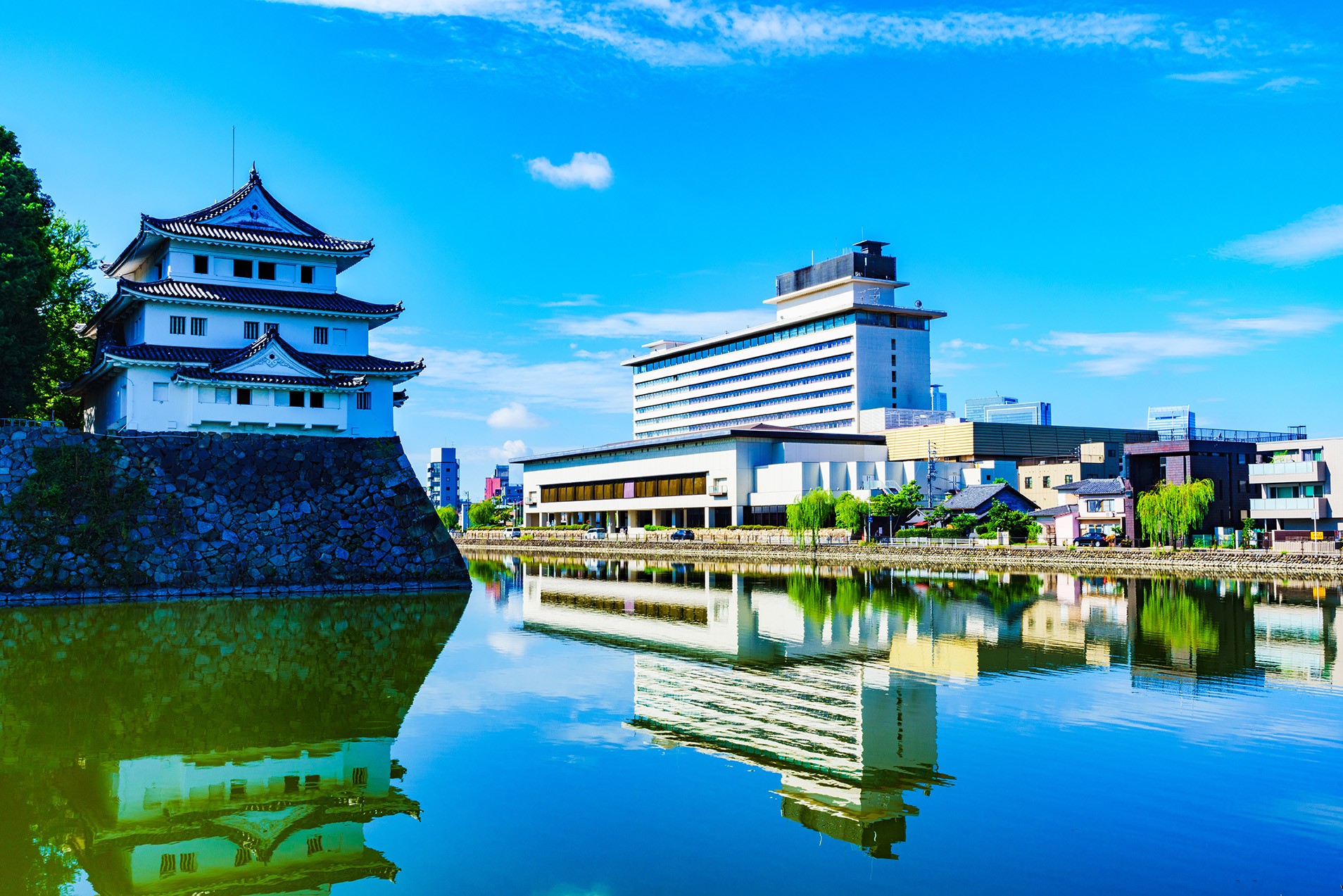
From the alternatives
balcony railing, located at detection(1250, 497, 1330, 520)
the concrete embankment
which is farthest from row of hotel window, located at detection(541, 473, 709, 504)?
balcony railing, located at detection(1250, 497, 1330, 520)

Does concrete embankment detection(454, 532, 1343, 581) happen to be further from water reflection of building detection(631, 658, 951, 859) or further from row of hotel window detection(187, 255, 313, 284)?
row of hotel window detection(187, 255, 313, 284)

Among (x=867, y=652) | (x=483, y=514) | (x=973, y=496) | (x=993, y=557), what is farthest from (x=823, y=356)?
(x=867, y=652)

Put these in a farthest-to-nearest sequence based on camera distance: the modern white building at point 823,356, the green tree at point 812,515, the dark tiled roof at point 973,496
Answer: the modern white building at point 823,356
the green tree at point 812,515
the dark tiled roof at point 973,496

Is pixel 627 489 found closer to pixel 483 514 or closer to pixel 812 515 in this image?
pixel 812 515

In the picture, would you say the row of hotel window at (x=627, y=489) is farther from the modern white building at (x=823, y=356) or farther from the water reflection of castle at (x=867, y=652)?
the water reflection of castle at (x=867, y=652)

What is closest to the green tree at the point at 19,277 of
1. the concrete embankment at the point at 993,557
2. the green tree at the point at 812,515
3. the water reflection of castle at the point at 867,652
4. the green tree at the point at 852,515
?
the water reflection of castle at the point at 867,652

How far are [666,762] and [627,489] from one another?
96501 mm

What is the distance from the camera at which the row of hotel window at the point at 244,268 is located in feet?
136

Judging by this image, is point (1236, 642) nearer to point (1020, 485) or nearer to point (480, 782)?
point (480, 782)

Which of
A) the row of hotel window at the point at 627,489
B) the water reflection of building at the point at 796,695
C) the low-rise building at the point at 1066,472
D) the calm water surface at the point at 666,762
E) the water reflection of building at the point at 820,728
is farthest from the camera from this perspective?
the row of hotel window at the point at 627,489

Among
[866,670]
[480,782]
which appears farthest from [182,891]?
[866,670]

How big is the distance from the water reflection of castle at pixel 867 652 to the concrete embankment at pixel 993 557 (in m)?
7.70

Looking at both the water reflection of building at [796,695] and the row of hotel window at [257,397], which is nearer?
the water reflection of building at [796,695]

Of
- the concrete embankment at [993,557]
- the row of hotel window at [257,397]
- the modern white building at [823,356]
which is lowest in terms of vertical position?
the concrete embankment at [993,557]
